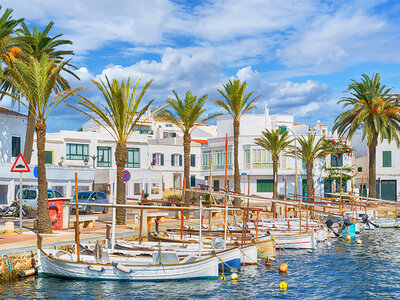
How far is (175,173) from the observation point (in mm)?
69938

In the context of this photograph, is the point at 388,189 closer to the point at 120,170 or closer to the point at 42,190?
the point at 120,170

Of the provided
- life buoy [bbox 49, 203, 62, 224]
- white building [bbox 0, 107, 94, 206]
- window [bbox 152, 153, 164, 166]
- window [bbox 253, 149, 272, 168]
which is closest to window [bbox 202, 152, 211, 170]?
window [bbox 152, 153, 164, 166]

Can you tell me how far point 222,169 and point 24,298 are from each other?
4976cm

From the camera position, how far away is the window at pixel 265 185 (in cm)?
6450

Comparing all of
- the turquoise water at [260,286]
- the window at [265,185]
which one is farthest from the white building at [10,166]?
the turquoise water at [260,286]

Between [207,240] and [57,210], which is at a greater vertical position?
[57,210]

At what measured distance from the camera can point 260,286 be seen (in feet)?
66.7

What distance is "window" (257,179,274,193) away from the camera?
212 ft

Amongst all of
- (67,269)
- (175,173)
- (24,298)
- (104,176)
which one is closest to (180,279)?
(67,269)

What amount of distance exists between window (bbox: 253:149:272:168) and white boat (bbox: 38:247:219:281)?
1729 inches

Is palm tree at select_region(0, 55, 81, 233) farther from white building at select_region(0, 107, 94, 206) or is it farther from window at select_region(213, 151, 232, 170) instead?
window at select_region(213, 151, 232, 170)

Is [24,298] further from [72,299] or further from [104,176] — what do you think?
[104,176]

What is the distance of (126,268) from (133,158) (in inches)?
1774

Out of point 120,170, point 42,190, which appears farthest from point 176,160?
point 42,190
